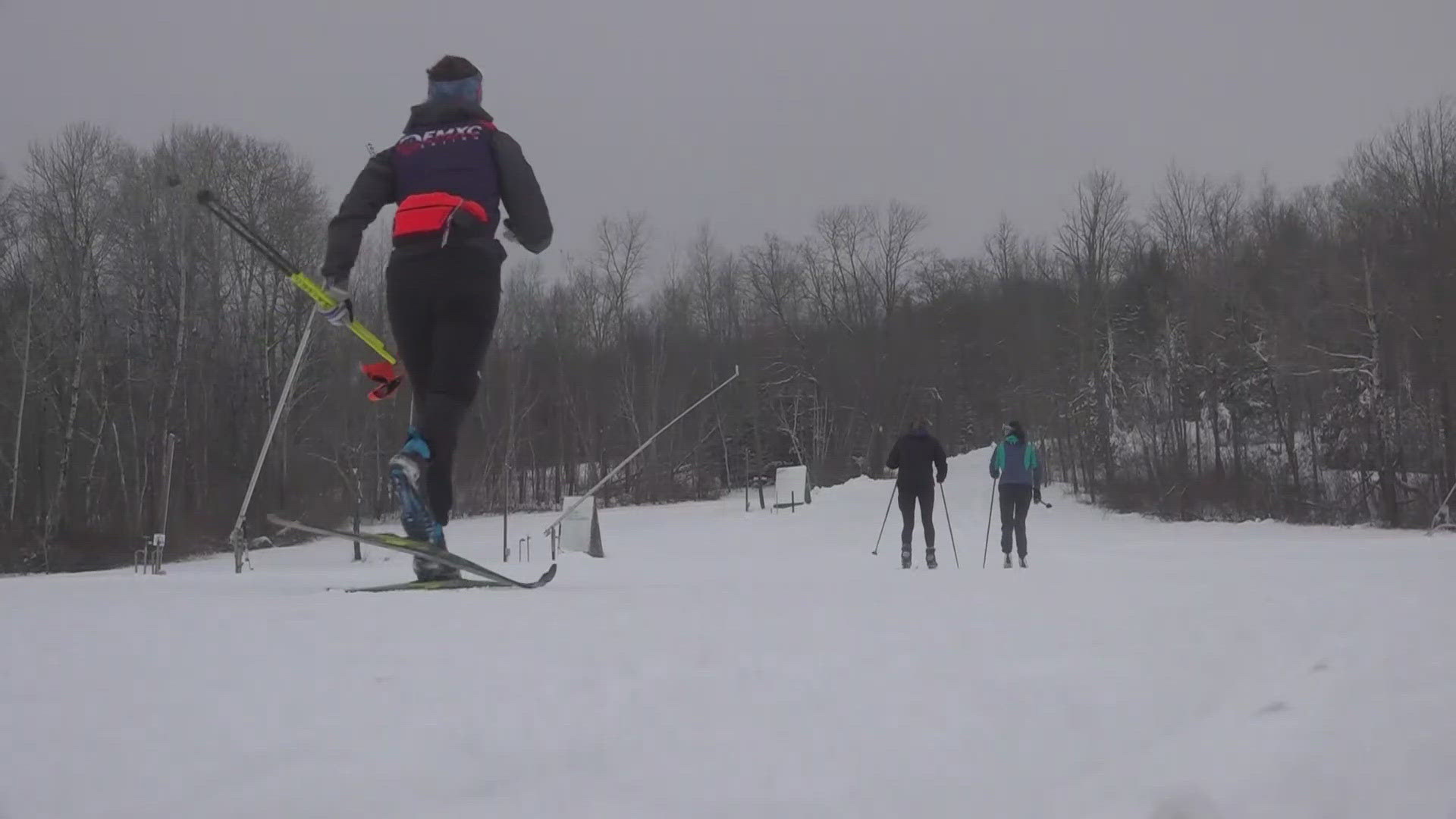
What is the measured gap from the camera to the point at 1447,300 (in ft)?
84.0

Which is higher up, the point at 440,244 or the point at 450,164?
the point at 450,164

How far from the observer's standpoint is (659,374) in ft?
154


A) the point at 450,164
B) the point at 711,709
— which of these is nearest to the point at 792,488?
the point at 450,164

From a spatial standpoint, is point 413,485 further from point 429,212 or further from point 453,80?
point 453,80

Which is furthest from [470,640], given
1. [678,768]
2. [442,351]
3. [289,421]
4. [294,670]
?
[289,421]

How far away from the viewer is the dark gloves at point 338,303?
371 cm

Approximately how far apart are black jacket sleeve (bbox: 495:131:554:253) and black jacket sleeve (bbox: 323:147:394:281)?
0.44 meters

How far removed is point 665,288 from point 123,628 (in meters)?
50.9

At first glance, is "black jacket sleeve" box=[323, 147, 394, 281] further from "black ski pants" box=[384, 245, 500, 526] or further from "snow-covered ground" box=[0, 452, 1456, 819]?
"snow-covered ground" box=[0, 452, 1456, 819]

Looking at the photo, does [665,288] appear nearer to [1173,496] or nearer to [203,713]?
[1173,496]

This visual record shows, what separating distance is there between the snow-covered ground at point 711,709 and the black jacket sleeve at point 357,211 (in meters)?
1.32

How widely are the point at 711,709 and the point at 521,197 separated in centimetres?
261

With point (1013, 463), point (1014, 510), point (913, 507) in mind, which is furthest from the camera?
point (1014, 510)

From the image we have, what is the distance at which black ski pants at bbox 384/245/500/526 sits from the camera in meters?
3.71
